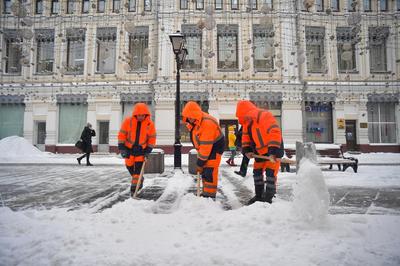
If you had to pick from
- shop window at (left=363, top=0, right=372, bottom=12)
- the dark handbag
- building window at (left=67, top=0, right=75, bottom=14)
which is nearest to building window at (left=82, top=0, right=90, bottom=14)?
building window at (left=67, top=0, right=75, bottom=14)

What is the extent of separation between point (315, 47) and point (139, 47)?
46.2 feet

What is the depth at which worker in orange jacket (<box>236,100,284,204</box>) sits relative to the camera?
165 inches

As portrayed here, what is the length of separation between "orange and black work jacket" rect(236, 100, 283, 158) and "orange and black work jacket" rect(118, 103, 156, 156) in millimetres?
1885

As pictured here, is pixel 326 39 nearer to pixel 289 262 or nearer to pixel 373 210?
pixel 373 210

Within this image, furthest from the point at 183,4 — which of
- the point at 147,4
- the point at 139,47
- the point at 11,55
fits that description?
the point at 11,55

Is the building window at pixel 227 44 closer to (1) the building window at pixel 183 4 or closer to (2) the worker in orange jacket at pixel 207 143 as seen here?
(1) the building window at pixel 183 4

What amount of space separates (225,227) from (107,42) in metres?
20.5

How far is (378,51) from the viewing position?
19.8 m

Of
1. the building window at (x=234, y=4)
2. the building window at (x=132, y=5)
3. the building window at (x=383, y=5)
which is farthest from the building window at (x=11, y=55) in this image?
the building window at (x=383, y=5)

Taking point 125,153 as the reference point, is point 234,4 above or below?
above

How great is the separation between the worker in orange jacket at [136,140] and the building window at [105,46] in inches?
653

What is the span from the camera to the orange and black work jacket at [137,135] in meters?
4.95

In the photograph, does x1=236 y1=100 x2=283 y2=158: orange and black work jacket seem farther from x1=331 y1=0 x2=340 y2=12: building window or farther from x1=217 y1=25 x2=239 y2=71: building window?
x1=331 y1=0 x2=340 y2=12: building window

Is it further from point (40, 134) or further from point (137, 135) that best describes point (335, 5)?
point (40, 134)
